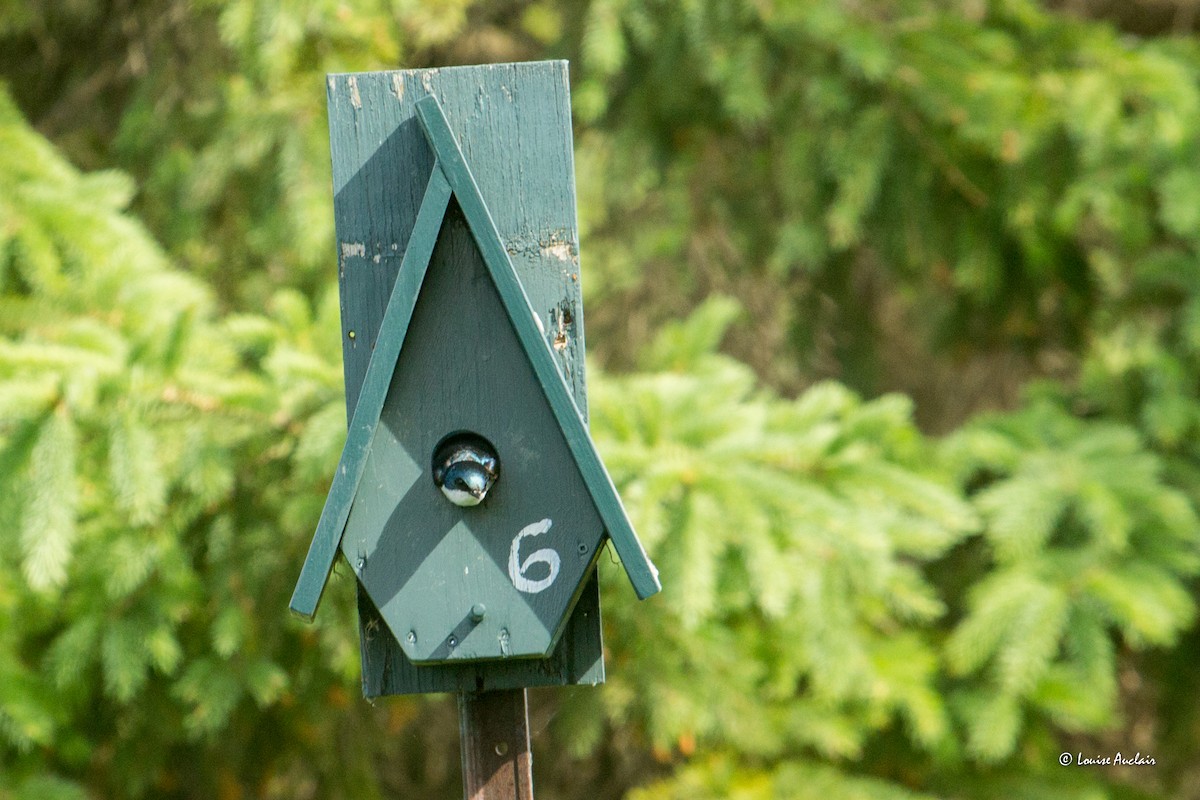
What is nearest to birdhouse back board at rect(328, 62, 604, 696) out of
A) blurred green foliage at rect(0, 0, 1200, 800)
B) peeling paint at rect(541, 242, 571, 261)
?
peeling paint at rect(541, 242, 571, 261)

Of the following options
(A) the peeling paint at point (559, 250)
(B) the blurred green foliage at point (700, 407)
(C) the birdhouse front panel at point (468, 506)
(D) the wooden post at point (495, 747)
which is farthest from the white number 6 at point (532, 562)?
(B) the blurred green foliage at point (700, 407)

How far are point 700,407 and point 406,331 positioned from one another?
45.2 inches

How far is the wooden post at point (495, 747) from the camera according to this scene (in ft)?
4.30

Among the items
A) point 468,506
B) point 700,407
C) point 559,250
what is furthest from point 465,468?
point 700,407

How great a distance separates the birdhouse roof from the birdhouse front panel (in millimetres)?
47

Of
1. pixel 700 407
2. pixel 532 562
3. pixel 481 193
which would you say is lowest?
pixel 700 407

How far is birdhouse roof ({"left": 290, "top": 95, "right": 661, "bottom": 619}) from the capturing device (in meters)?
1.23

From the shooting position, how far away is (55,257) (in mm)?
2379

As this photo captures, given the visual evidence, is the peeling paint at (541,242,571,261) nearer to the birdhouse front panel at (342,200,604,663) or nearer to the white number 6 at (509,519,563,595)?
the birdhouse front panel at (342,200,604,663)

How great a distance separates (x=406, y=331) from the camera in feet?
4.12

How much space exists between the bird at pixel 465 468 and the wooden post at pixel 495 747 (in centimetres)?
26

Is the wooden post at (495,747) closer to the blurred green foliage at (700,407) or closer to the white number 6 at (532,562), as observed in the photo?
the white number 6 at (532,562)

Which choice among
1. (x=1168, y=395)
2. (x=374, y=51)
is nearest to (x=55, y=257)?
(x=374, y=51)

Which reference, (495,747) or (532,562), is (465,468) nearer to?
(532,562)
